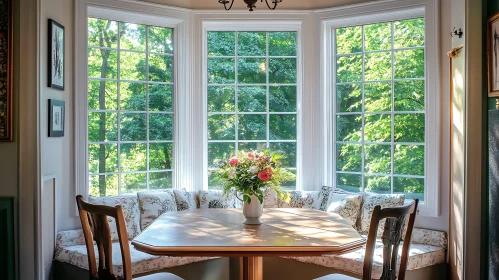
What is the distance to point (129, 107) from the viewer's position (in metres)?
4.78

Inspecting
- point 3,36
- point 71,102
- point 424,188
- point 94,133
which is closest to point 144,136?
point 94,133

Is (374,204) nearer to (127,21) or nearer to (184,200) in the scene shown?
(184,200)

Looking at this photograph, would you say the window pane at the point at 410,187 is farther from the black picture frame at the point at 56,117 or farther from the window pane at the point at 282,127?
the black picture frame at the point at 56,117

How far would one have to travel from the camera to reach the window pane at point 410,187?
4.53 m

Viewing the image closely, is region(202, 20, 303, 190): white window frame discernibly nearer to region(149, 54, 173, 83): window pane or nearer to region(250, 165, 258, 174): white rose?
region(149, 54, 173, 83): window pane

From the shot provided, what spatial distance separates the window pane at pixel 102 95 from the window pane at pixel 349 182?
2.22m

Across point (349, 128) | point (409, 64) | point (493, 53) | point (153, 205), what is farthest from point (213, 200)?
point (493, 53)

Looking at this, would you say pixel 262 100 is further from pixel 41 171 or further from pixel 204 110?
pixel 41 171

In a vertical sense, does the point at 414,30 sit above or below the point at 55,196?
above

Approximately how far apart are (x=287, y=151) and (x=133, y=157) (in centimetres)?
149

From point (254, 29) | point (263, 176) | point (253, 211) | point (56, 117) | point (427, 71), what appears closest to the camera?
point (263, 176)

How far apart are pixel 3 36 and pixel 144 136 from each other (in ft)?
5.48

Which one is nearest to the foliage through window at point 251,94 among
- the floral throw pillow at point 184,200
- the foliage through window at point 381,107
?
the floral throw pillow at point 184,200

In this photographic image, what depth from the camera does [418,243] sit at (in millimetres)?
4258
